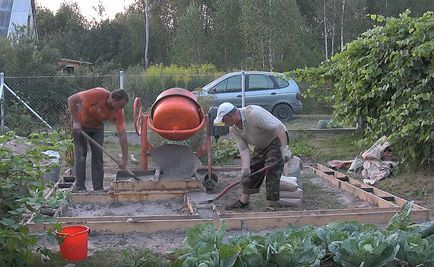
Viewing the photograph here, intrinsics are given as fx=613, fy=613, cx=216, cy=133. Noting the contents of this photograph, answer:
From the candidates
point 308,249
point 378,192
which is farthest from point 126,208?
point 308,249

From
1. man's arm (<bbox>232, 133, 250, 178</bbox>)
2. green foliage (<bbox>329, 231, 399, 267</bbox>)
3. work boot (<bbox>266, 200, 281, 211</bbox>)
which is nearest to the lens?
green foliage (<bbox>329, 231, 399, 267</bbox>)

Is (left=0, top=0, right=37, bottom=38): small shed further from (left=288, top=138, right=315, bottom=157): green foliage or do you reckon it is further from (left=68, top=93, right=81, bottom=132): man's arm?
(left=68, top=93, right=81, bottom=132): man's arm

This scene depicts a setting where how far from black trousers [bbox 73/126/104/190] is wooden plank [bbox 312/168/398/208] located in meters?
3.47

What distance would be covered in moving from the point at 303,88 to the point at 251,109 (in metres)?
11.7

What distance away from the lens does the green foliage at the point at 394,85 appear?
8938mm

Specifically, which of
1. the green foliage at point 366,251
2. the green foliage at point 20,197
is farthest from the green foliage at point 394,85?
the green foliage at point 20,197

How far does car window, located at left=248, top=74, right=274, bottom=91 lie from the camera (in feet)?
53.0

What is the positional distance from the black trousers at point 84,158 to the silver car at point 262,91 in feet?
22.3

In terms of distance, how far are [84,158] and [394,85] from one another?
4847 mm

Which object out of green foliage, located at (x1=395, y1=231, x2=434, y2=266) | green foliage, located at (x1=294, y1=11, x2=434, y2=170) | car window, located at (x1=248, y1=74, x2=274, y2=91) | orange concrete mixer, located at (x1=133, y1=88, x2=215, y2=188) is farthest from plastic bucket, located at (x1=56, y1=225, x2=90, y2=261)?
car window, located at (x1=248, y1=74, x2=274, y2=91)

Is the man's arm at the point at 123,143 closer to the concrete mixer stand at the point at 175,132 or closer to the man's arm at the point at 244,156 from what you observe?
the concrete mixer stand at the point at 175,132

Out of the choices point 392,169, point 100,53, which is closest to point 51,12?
point 100,53

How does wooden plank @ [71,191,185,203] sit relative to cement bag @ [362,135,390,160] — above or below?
below

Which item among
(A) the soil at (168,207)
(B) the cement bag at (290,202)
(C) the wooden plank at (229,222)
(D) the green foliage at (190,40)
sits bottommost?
(A) the soil at (168,207)
